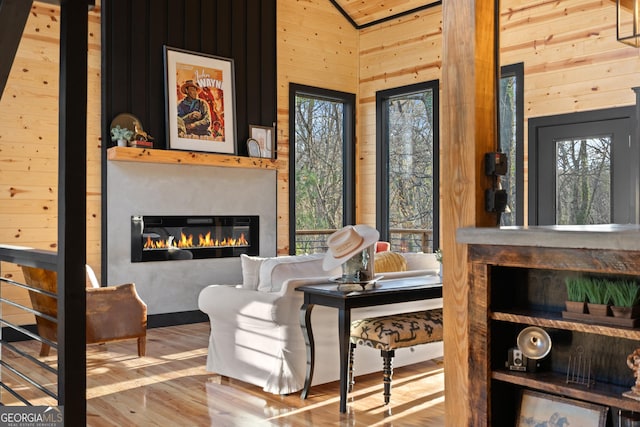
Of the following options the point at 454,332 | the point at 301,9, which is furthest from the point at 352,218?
the point at 454,332

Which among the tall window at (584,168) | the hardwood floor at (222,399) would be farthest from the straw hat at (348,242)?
the tall window at (584,168)

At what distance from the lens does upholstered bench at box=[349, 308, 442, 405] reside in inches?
149

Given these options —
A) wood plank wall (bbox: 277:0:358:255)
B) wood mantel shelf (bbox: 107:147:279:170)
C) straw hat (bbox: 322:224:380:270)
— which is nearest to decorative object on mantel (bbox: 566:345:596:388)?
straw hat (bbox: 322:224:380:270)

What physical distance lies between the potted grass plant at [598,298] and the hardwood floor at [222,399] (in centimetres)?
174

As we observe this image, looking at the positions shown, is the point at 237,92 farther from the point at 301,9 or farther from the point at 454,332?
the point at 454,332

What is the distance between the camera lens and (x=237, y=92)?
24.3 feet

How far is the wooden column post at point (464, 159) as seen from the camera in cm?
234

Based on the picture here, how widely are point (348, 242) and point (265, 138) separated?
3855mm

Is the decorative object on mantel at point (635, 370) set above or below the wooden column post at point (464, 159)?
below

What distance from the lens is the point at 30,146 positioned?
6051 mm

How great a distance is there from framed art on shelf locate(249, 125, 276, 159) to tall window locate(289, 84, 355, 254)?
396 millimetres

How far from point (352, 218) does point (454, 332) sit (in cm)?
626

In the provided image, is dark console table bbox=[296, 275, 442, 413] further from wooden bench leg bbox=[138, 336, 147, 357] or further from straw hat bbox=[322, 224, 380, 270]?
wooden bench leg bbox=[138, 336, 147, 357]

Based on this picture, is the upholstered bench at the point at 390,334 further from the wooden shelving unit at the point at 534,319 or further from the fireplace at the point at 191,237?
the fireplace at the point at 191,237
